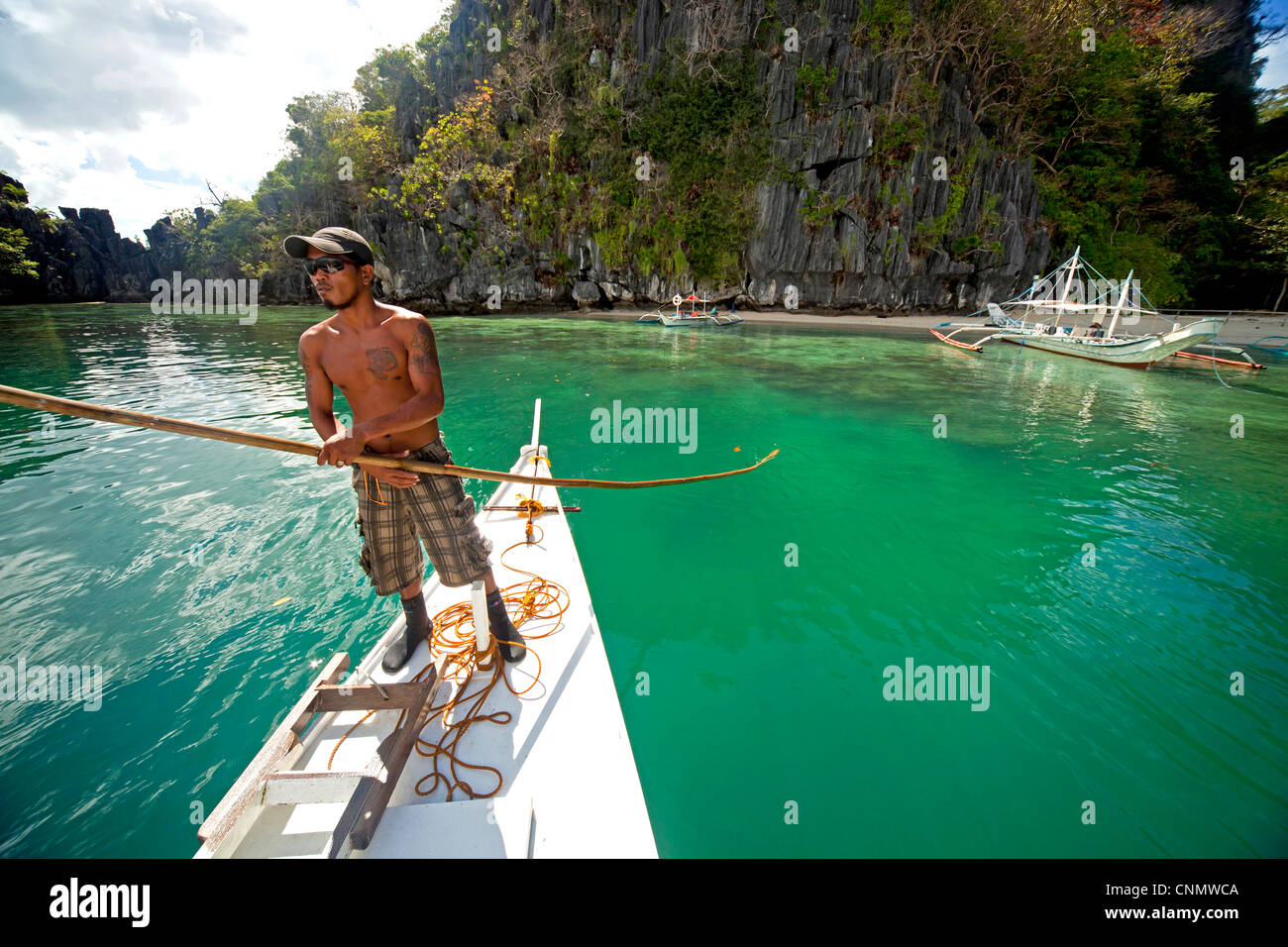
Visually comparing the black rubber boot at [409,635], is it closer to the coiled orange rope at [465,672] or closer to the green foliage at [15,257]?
the coiled orange rope at [465,672]

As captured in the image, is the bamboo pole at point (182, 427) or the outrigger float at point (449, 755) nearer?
the bamboo pole at point (182, 427)

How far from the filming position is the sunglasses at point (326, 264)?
2.28m

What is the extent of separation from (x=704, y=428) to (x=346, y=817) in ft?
29.4

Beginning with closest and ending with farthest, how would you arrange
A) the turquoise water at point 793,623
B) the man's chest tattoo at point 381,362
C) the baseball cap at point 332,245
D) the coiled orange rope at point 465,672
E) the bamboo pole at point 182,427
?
1. the bamboo pole at point 182,427
2. the baseball cap at point 332,245
3. the coiled orange rope at point 465,672
4. the man's chest tattoo at point 381,362
5. the turquoise water at point 793,623

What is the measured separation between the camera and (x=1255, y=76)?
99.1 feet
